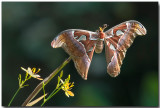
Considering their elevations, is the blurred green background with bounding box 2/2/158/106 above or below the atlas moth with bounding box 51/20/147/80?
below

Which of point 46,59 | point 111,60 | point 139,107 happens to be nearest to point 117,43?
point 111,60

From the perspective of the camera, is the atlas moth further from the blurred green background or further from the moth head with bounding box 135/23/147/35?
the blurred green background

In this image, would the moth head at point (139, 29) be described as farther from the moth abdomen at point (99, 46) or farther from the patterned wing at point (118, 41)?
the moth abdomen at point (99, 46)

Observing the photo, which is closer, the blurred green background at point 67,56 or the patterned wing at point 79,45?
the patterned wing at point 79,45

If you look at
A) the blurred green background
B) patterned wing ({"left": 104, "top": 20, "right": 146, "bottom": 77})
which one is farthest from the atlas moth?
the blurred green background

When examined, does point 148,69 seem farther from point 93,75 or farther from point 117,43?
point 117,43

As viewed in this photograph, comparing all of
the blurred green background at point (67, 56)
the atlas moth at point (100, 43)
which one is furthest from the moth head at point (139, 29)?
the blurred green background at point (67, 56)
